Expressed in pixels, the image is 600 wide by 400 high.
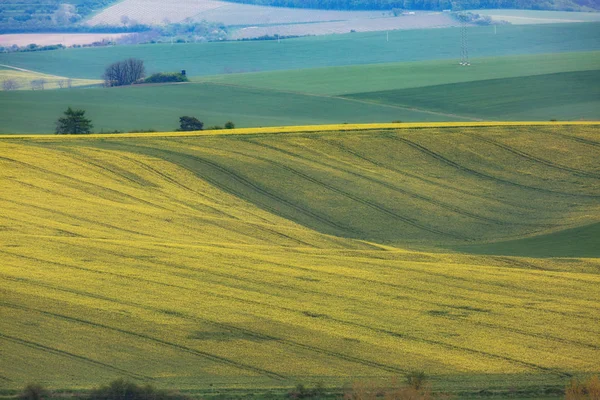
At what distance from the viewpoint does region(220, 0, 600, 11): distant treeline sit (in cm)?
15388

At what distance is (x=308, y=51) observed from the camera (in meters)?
117

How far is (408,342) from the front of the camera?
87.9 feet

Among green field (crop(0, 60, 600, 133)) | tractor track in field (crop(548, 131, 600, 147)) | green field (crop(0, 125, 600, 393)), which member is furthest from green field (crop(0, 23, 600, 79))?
green field (crop(0, 125, 600, 393))

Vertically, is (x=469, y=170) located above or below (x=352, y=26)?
below

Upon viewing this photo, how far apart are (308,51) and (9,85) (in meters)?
32.8

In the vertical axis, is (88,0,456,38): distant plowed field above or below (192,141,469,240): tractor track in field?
above

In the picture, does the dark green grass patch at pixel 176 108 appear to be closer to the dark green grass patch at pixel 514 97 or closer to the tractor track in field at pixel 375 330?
the dark green grass patch at pixel 514 97

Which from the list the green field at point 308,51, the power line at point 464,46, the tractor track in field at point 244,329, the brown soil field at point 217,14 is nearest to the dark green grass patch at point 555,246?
the tractor track in field at point 244,329

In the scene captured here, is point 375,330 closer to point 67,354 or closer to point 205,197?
point 67,354

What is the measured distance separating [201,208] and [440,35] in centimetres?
8495

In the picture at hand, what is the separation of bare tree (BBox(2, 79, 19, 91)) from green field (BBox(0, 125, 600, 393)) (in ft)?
149

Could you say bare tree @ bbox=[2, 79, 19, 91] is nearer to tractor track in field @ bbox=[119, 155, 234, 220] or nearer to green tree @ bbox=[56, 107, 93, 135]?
green tree @ bbox=[56, 107, 93, 135]

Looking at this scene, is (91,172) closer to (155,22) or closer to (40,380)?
(40,380)

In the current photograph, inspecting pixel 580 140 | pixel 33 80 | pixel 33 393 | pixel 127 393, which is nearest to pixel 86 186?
pixel 33 393
